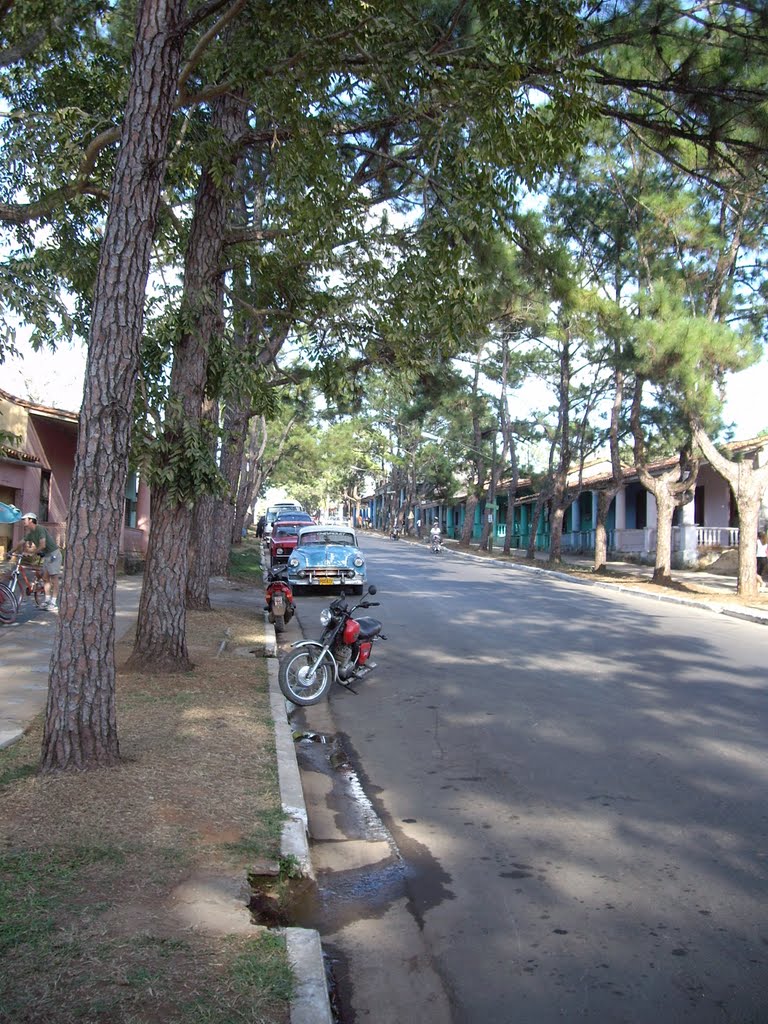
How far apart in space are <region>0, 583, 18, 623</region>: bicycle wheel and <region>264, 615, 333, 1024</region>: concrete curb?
20.1 ft

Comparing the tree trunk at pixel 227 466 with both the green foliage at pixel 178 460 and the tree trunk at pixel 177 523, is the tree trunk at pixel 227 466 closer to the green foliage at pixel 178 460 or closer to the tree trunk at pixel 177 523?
the tree trunk at pixel 177 523

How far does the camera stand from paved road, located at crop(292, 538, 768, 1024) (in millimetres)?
3633

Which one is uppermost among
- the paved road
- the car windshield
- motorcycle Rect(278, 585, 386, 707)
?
the car windshield

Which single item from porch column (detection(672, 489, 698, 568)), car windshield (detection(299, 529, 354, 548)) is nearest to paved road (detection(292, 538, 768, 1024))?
car windshield (detection(299, 529, 354, 548))

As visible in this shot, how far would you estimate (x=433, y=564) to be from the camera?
33031 millimetres

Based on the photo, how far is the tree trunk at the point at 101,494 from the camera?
5.55 metres

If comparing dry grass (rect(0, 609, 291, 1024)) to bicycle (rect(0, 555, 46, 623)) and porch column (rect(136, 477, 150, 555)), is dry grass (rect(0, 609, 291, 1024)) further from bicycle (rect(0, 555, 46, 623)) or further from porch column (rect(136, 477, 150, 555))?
porch column (rect(136, 477, 150, 555))

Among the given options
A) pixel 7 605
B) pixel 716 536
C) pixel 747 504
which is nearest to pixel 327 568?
pixel 7 605

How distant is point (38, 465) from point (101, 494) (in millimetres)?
16239

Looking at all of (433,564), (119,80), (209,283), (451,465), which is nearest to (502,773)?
(209,283)

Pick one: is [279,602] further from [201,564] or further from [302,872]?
[302,872]

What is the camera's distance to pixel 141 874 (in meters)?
4.21

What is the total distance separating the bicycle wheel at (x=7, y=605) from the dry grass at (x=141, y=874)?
21.3 feet

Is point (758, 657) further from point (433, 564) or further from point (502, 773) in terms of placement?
point (433, 564)
